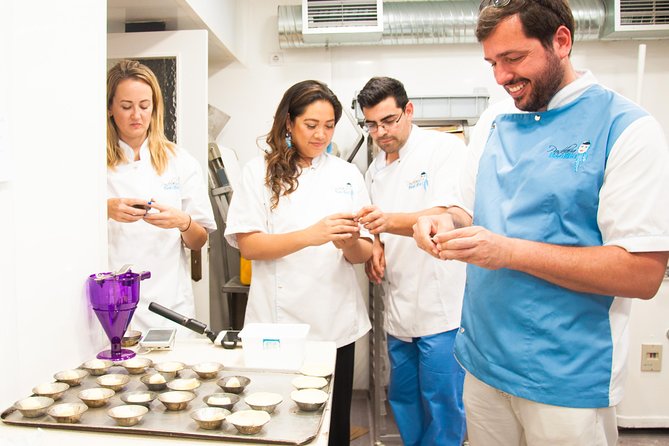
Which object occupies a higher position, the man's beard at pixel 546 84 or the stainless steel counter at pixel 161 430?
the man's beard at pixel 546 84

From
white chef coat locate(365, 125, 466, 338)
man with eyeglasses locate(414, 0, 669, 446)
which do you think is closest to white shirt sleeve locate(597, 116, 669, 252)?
man with eyeglasses locate(414, 0, 669, 446)

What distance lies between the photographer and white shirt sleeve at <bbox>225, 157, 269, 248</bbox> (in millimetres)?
1968

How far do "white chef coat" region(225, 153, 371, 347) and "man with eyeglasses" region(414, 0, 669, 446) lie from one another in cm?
68

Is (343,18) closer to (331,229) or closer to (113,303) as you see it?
(331,229)

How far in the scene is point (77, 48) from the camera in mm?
1262

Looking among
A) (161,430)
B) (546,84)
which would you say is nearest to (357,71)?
(546,84)

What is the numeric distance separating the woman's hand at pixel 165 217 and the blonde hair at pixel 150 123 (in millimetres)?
224

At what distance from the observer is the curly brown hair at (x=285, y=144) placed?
1986 mm

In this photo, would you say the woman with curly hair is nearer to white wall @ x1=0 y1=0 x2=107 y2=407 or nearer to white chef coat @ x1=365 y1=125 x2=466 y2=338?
white chef coat @ x1=365 y1=125 x2=466 y2=338

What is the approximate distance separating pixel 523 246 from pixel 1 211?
1102mm

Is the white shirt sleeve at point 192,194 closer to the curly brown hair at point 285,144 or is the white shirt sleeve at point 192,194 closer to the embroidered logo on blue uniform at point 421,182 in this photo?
the curly brown hair at point 285,144

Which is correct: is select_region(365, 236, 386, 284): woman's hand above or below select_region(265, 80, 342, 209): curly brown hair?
below

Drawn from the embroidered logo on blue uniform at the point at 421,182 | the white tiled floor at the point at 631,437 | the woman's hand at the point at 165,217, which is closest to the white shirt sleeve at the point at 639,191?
the embroidered logo on blue uniform at the point at 421,182

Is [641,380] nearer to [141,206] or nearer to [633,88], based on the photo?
[633,88]
